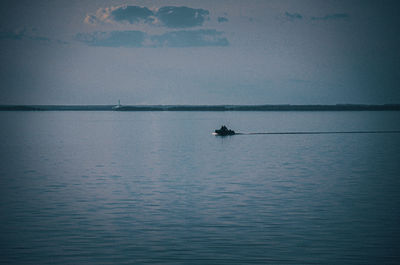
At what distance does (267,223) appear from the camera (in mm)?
24406

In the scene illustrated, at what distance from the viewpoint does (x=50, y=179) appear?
3962cm

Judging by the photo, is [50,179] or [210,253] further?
[50,179]

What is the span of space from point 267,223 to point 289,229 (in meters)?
1.38

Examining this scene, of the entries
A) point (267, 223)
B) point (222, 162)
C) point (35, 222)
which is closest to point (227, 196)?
point (267, 223)

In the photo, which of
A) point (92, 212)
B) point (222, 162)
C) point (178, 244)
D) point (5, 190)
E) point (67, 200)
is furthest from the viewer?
point (222, 162)

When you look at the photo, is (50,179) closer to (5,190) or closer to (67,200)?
(5,190)

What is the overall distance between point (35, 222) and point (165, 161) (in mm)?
29678

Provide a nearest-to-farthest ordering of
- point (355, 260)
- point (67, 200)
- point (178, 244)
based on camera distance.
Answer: point (355, 260) → point (178, 244) → point (67, 200)

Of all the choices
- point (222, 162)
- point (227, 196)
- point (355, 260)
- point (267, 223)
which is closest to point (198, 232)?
point (267, 223)

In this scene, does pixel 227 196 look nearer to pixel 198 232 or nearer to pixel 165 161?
pixel 198 232

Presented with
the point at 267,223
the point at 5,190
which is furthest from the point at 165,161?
the point at 267,223

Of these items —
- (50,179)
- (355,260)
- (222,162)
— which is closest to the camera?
(355,260)

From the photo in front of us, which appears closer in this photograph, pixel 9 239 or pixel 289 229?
pixel 9 239

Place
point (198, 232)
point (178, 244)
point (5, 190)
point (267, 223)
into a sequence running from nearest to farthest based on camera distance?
point (178, 244) → point (198, 232) → point (267, 223) → point (5, 190)
